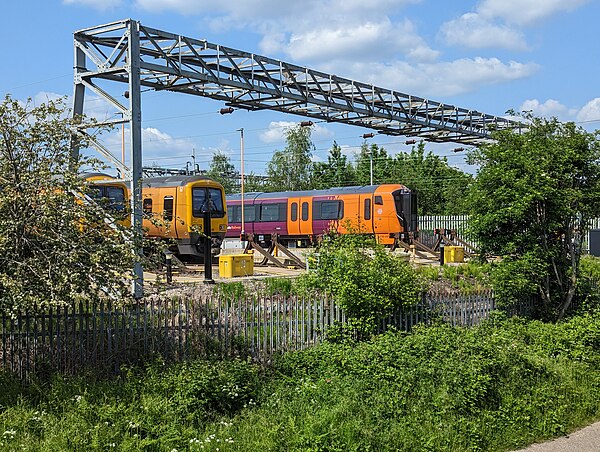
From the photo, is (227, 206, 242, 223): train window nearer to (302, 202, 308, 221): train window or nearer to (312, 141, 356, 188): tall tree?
(302, 202, 308, 221): train window

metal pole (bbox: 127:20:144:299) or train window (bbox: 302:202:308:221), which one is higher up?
metal pole (bbox: 127:20:144:299)

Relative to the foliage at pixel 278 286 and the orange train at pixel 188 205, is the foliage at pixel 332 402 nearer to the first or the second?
the foliage at pixel 278 286

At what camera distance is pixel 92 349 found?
9484 millimetres

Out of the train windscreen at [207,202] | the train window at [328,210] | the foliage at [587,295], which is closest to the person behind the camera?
the foliage at [587,295]

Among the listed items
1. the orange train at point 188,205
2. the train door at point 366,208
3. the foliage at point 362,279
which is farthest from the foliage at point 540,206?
the train door at point 366,208

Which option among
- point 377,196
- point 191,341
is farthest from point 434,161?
point 191,341

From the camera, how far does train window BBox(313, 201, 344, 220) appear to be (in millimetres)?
33969

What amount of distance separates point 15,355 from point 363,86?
16.7m

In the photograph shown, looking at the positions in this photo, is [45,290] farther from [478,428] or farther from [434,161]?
[434,161]

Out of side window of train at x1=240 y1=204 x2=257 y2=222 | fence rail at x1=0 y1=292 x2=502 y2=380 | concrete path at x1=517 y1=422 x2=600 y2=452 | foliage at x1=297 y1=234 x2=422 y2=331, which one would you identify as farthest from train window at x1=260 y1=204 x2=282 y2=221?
concrete path at x1=517 y1=422 x2=600 y2=452

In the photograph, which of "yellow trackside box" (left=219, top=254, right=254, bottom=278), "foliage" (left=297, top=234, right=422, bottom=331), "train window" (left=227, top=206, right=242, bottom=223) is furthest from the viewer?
"train window" (left=227, top=206, right=242, bottom=223)

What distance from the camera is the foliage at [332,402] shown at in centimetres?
764

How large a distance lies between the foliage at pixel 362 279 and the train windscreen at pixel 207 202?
1431 cm

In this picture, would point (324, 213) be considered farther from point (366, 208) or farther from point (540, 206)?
point (540, 206)
